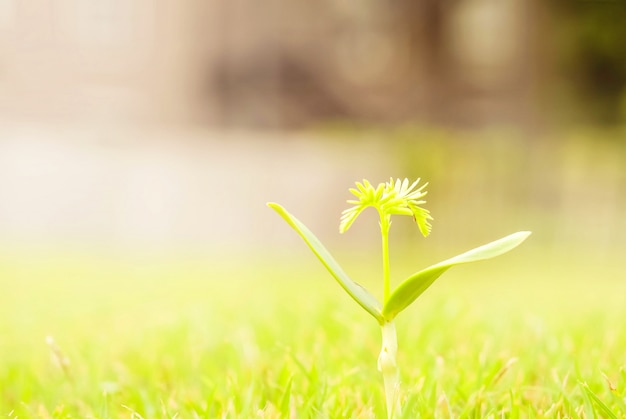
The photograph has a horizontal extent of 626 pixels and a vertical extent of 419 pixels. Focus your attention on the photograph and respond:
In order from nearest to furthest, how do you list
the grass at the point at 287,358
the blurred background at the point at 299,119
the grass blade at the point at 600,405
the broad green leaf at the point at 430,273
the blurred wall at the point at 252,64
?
the broad green leaf at the point at 430,273 → the grass blade at the point at 600,405 → the grass at the point at 287,358 → the blurred background at the point at 299,119 → the blurred wall at the point at 252,64

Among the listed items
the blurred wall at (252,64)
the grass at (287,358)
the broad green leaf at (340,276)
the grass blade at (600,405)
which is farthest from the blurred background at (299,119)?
the broad green leaf at (340,276)

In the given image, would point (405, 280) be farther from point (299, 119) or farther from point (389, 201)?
point (299, 119)

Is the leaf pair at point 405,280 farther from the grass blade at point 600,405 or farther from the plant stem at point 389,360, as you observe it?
the grass blade at point 600,405

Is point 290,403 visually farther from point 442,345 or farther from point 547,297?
point 547,297

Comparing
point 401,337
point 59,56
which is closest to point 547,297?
point 401,337

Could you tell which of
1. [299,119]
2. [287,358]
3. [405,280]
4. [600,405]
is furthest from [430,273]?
[299,119]

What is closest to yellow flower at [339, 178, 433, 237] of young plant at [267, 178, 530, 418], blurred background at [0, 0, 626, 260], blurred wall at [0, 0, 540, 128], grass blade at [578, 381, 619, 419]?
young plant at [267, 178, 530, 418]
